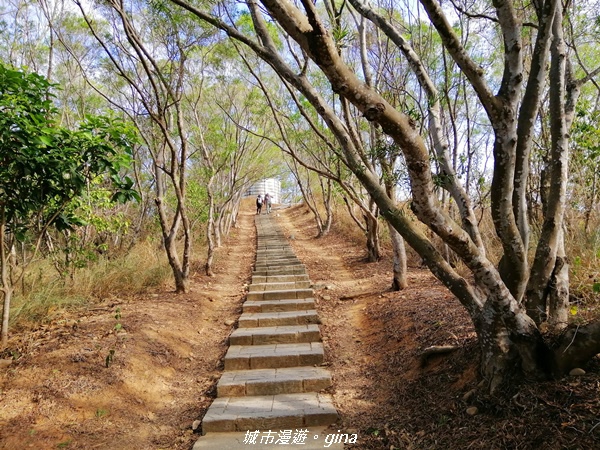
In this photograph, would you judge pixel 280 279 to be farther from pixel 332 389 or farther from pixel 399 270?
pixel 332 389

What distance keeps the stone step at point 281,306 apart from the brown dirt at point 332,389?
11.3 inches

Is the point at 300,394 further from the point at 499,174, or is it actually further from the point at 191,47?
the point at 191,47

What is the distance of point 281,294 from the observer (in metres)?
6.78

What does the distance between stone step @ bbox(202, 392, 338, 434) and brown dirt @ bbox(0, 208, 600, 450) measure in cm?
16

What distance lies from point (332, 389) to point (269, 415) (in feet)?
2.55

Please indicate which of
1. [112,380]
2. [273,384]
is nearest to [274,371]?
[273,384]

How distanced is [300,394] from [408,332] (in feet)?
5.10

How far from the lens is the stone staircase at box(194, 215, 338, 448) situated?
3508 mm

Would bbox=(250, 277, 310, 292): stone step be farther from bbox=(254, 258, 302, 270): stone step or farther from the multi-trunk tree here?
the multi-trunk tree

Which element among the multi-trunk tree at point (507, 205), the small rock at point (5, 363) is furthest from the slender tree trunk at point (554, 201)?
the small rock at point (5, 363)

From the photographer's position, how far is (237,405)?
12.4 feet

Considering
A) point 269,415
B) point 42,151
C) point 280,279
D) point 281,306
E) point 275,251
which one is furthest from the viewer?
point 275,251

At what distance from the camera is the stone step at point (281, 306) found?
6.20 metres

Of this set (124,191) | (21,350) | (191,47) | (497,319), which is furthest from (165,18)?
(497,319)
